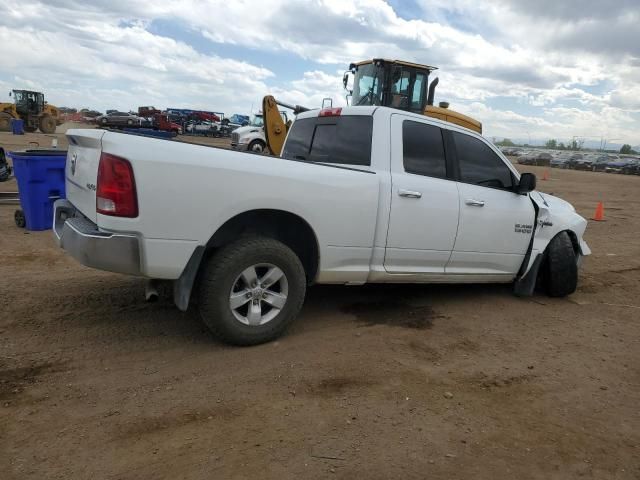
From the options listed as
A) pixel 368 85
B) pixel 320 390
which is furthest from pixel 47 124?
pixel 320 390

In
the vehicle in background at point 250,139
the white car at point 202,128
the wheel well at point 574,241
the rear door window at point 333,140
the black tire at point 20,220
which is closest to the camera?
the rear door window at point 333,140

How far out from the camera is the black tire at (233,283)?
363 centimetres

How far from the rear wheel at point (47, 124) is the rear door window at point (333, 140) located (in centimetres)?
3568

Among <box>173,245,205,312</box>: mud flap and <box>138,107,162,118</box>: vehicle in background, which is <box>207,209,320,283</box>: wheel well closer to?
<box>173,245,205,312</box>: mud flap

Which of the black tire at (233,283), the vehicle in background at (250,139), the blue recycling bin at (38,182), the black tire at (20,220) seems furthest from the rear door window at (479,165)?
the vehicle in background at (250,139)

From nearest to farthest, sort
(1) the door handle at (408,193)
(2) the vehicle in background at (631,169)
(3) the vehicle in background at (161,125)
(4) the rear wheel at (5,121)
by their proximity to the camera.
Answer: (1) the door handle at (408,193), (4) the rear wheel at (5,121), (3) the vehicle in background at (161,125), (2) the vehicle in background at (631,169)

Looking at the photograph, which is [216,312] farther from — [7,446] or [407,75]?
[407,75]

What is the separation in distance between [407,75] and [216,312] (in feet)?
36.2

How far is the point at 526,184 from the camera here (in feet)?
17.0

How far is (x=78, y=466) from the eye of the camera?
8.15 ft

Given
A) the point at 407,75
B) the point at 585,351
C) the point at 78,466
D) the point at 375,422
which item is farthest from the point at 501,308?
the point at 407,75

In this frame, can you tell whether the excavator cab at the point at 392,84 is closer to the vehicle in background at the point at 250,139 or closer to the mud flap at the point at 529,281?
the mud flap at the point at 529,281

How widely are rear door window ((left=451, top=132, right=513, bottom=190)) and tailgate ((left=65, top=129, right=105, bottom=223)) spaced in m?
3.22

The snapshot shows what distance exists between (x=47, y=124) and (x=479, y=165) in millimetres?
36987
